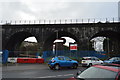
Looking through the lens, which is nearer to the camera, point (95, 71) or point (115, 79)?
point (115, 79)

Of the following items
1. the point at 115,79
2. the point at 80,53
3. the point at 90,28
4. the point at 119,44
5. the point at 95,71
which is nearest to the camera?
the point at 115,79

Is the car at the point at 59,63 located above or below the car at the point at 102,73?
below

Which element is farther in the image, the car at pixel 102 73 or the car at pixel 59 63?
the car at pixel 59 63

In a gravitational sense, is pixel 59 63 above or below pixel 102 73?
below

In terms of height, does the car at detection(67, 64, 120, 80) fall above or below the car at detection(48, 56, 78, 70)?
above

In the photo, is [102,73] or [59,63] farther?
[59,63]

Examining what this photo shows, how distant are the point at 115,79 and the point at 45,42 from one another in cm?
3126

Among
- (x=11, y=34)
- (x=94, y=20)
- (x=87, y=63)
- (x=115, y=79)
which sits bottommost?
(x=87, y=63)

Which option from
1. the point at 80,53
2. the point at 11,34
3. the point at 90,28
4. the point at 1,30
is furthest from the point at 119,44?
A: the point at 1,30

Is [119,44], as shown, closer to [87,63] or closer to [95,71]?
[87,63]

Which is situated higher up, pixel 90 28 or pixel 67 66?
pixel 90 28

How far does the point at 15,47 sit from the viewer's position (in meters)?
42.2

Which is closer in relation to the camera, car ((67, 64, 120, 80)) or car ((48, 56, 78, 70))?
car ((67, 64, 120, 80))

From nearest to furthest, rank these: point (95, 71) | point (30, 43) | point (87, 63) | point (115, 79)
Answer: point (115, 79)
point (95, 71)
point (87, 63)
point (30, 43)
